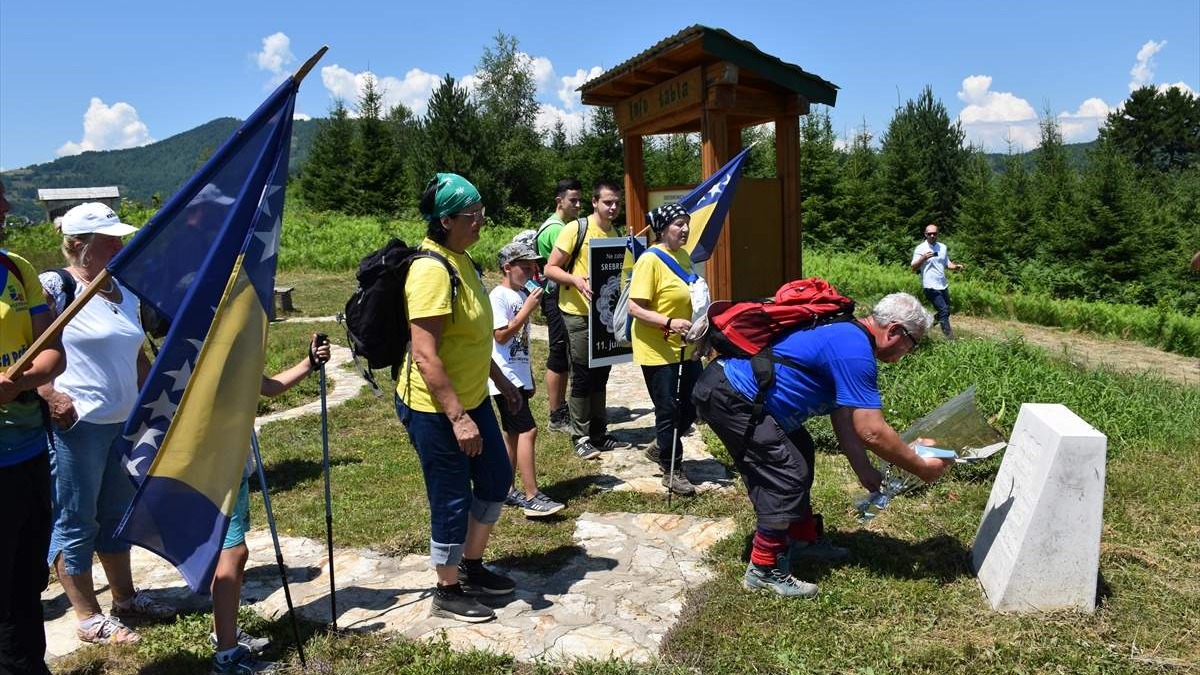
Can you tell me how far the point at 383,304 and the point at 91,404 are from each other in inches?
52.4

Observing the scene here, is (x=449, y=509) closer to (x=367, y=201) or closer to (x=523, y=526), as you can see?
(x=523, y=526)

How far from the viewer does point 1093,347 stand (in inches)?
551

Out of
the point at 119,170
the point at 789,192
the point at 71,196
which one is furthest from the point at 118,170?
the point at 789,192

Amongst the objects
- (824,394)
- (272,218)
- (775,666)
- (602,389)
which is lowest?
(775,666)

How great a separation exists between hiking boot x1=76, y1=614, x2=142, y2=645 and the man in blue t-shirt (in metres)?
2.81

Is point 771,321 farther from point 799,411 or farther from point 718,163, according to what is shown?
point 718,163

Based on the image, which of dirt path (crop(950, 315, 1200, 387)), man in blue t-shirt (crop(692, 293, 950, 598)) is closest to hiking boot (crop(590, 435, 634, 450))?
man in blue t-shirt (crop(692, 293, 950, 598))

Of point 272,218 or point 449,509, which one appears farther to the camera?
point 449,509

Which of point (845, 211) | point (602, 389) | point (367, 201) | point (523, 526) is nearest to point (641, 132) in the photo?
point (602, 389)

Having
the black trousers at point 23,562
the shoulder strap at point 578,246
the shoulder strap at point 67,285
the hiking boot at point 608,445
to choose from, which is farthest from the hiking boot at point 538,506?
the shoulder strap at point 67,285

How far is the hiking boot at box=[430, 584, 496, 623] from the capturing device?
3570 mm

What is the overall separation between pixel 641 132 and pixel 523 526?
221 inches

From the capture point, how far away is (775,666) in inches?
124

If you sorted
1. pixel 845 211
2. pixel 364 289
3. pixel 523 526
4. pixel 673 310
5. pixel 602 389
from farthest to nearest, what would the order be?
pixel 845 211, pixel 602 389, pixel 673 310, pixel 523 526, pixel 364 289
